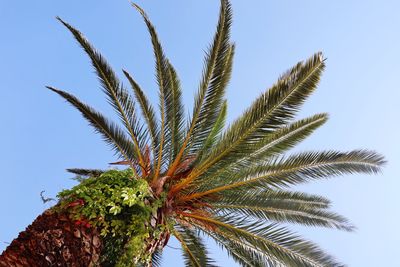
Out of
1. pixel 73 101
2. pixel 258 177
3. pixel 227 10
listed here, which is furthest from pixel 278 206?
pixel 73 101

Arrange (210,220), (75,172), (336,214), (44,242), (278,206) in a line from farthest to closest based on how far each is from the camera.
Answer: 1. (75,172)
2. (336,214)
3. (278,206)
4. (210,220)
5. (44,242)

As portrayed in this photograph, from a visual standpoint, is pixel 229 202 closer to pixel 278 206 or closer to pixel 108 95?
pixel 278 206

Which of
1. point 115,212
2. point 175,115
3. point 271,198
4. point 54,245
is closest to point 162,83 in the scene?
point 175,115

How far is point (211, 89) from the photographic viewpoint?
949 centimetres

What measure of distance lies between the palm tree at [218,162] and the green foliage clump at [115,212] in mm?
34

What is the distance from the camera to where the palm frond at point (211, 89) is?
9227 mm

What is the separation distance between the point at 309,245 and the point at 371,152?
89.0 inches

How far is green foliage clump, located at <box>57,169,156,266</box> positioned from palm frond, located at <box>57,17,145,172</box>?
2114mm

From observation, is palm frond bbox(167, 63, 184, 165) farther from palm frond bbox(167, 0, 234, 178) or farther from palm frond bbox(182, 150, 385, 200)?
palm frond bbox(182, 150, 385, 200)

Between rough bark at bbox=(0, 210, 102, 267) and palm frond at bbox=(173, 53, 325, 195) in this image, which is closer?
rough bark at bbox=(0, 210, 102, 267)

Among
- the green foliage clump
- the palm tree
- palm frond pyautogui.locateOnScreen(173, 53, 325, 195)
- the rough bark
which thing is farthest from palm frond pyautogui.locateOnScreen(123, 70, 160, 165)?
the rough bark

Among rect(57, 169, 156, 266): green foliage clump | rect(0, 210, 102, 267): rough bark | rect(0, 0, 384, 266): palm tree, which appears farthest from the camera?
rect(0, 0, 384, 266): palm tree

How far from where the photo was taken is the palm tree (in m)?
8.57

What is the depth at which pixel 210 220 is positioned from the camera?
→ 880cm
